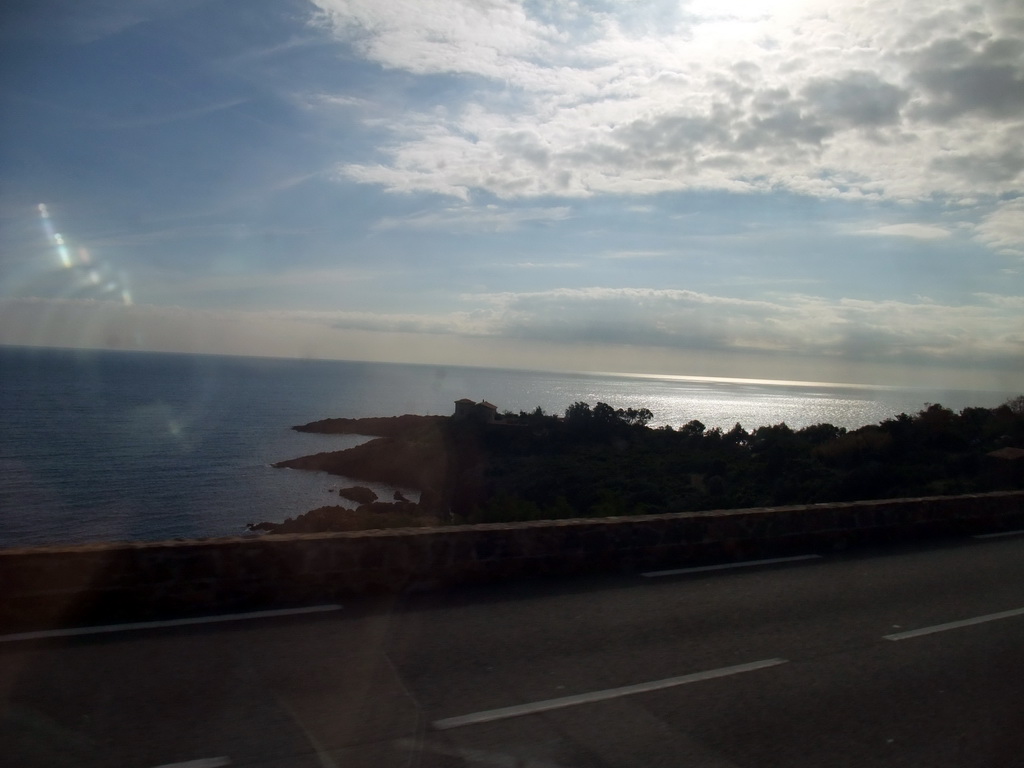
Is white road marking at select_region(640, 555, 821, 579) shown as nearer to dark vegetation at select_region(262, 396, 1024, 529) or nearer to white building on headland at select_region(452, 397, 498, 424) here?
dark vegetation at select_region(262, 396, 1024, 529)

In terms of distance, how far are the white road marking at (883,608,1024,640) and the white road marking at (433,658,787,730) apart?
61.3 inches

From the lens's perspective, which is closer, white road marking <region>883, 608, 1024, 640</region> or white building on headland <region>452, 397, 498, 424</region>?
white road marking <region>883, 608, 1024, 640</region>

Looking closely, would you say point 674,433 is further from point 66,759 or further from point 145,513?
point 66,759

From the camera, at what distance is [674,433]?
171 ft

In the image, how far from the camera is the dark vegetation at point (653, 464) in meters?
22.5

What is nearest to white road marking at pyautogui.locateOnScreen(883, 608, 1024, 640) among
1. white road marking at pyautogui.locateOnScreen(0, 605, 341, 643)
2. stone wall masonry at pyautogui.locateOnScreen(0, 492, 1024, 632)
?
stone wall masonry at pyautogui.locateOnScreen(0, 492, 1024, 632)

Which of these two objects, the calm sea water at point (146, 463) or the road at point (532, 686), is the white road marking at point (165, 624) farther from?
the calm sea water at point (146, 463)

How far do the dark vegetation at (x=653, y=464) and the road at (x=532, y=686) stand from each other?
19.8 ft

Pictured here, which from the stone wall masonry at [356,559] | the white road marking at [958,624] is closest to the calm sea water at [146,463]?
the stone wall masonry at [356,559]

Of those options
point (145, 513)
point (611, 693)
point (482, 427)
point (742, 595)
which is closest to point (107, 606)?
point (611, 693)

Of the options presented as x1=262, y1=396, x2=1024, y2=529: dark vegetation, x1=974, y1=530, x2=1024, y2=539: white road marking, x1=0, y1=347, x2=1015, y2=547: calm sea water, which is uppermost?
x1=974, y1=530, x2=1024, y2=539: white road marking

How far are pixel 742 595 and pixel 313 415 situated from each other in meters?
107

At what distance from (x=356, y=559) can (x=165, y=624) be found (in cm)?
168

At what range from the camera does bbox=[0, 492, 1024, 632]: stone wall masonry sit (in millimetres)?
6094
